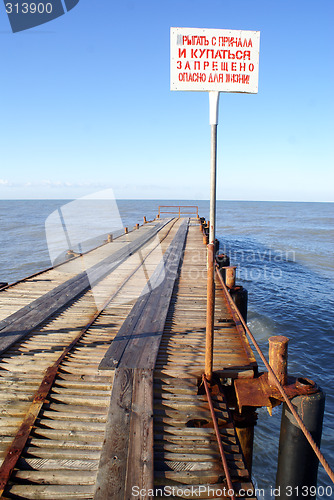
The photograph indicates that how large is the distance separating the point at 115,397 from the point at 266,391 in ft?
7.81

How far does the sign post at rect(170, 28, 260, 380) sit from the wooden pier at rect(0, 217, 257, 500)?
2.85m

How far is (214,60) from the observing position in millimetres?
4105

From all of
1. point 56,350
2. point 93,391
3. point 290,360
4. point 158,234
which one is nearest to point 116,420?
point 93,391

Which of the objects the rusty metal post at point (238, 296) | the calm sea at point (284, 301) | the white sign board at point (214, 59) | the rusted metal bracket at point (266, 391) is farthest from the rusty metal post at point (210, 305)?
the rusty metal post at point (238, 296)

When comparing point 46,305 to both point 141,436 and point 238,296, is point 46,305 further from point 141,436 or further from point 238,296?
point 238,296

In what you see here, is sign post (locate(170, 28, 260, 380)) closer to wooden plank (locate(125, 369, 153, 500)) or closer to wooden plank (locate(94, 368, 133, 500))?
wooden plank (locate(125, 369, 153, 500))

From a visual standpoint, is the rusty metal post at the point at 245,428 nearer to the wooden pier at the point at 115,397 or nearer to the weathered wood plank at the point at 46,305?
the wooden pier at the point at 115,397

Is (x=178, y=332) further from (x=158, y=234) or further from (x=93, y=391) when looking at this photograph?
(x=158, y=234)

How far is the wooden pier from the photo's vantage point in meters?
3.71

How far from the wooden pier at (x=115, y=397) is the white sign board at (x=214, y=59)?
14.5ft

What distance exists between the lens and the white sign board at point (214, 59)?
4.03 metres

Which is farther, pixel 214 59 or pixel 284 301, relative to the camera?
pixel 284 301

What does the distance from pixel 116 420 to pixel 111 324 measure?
10.5 ft

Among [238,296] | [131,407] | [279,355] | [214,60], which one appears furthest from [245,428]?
[214,60]
